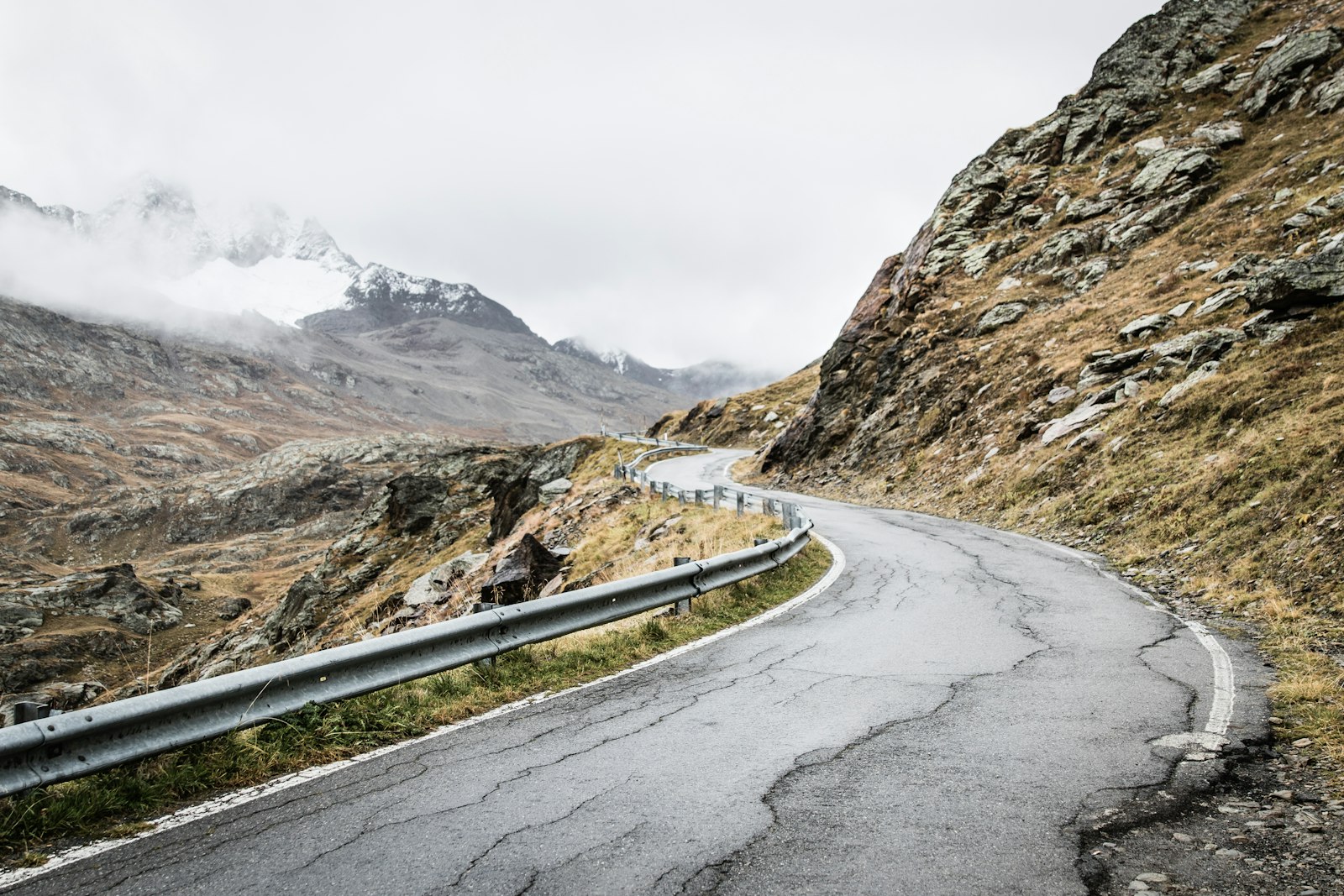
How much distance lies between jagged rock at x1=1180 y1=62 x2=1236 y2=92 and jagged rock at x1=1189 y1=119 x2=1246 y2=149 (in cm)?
491

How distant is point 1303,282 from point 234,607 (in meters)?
108

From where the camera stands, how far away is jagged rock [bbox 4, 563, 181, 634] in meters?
84.9

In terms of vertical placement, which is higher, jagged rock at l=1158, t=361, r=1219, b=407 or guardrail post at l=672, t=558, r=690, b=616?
jagged rock at l=1158, t=361, r=1219, b=407

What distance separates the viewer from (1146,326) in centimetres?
2195

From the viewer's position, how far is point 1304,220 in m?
21.6

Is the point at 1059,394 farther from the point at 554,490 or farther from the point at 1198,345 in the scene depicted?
the point at 554,490

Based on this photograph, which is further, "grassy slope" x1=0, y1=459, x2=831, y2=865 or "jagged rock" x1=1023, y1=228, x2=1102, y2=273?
"jagged rock" x1=1023, y1=228, x2=1102, y2=273

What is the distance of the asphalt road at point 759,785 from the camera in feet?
10.2

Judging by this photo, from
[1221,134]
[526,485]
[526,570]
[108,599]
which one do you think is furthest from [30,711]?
[108,599]

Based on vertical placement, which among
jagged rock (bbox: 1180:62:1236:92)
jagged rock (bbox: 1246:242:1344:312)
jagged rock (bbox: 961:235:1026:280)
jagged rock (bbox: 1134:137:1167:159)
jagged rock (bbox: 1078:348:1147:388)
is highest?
jagged rock (bbox: 1180:62:1236:92)

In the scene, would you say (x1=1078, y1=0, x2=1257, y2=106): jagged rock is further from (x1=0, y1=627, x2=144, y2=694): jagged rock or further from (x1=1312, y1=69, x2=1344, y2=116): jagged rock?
(x1=0, y1=627, x2=144, y2=694): jagged rock

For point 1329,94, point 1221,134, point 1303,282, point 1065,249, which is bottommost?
point 1303,282

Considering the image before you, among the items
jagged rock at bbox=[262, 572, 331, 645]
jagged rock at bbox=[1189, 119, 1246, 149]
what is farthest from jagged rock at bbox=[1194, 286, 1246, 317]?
jagged rock at bbox=[262, 572, 331, 645]

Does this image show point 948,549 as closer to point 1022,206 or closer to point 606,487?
point 606,487
